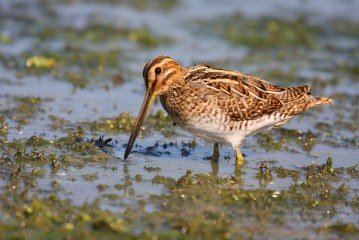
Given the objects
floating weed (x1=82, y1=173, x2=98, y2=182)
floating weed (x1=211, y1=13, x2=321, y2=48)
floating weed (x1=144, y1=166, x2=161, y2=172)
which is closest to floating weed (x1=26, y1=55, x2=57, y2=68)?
floating weed (x1=211, y1=13, x2=321, y2=48)

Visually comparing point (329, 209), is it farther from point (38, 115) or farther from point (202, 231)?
point (38, 115)

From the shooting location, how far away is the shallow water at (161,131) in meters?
7.25

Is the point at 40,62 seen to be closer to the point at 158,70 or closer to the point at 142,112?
the point at 142,112

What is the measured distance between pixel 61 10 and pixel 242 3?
4.18 meters

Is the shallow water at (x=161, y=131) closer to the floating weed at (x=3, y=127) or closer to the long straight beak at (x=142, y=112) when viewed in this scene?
the floating weed at (x=3, y=127)

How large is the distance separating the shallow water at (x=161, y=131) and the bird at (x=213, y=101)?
0.47 m

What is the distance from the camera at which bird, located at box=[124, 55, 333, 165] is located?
8.73m

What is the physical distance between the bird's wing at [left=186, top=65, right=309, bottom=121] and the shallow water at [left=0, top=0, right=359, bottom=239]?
2.25ft

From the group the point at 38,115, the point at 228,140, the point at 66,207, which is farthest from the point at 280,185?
the point at 38,115

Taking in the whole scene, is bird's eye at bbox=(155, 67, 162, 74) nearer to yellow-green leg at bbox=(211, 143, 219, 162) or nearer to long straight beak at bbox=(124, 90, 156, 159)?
long straight beak at bbox=(124, 90, 156, 159)

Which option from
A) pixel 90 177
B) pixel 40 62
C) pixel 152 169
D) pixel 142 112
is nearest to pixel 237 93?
pixel 142 112

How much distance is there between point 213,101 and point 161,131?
6.19 feet

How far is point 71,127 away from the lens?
10320 millimetres

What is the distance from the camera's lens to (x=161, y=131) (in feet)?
34.6
